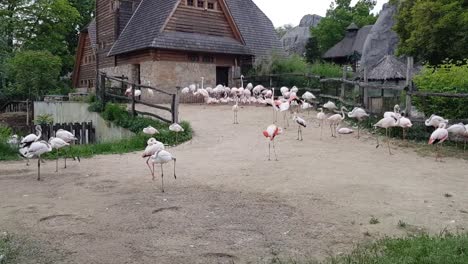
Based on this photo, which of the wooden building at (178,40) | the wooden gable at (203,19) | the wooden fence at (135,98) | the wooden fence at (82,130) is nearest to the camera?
the wooden fence at (135,98)

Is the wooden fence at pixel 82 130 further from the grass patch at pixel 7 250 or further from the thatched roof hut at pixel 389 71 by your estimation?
the thatched roof hut at pixel 389 71

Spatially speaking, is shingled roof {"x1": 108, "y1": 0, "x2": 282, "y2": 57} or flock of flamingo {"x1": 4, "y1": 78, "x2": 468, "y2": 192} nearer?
flock of flamingo {"x1": 4, "y1": 78, "x2": 468, "y2": 192}

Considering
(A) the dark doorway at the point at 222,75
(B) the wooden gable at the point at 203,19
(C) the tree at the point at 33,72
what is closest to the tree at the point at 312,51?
(B) the wooden gable at the point at 203,19

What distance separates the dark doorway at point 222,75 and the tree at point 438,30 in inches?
388

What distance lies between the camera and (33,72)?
3020 cm

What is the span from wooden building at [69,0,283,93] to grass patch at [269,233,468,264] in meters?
20.0

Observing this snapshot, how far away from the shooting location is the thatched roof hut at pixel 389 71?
25250 mm

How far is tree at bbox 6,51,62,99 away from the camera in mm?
29719

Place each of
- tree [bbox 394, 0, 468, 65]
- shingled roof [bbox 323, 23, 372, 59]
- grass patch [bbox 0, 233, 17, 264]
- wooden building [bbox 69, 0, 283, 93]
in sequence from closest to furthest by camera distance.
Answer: grass patch [bbox 0, 233, 17, 264] → tree [bbox 394, 0, 468, 65] → wooden building [bbox 69, 0, 283, 93] → shingled roof [bbox 323, 23, 372, 59]

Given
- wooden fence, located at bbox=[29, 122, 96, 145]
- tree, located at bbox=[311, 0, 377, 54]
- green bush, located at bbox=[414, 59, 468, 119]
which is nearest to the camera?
green bush, located at bbox=[414, 59, 468, 119]

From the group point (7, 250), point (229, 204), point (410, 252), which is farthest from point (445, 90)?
point (7, 250)

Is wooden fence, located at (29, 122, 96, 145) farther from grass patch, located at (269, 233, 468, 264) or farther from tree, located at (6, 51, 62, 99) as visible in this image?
grass patch, located at (269, 233, 468, 264)

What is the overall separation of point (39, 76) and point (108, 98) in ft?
47.8

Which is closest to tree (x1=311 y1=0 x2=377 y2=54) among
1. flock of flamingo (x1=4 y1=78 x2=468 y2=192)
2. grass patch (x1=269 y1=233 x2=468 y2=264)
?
flock of flamingo (x1=4 y1=78 x2=468 y2=192)
